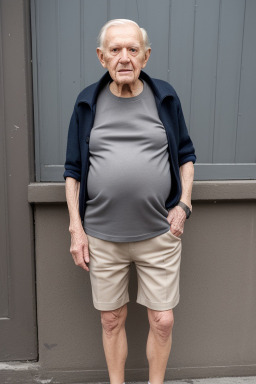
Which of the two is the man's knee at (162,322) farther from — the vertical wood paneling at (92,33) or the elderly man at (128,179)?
Result: the vertical wood paneling at (92,33)

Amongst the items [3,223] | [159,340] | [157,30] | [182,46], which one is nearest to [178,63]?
[182,46]

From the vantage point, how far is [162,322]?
2127mm

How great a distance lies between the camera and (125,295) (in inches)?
86.2

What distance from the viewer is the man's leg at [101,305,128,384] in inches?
86.5

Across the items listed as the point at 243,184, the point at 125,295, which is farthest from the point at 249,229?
the point at 125,295

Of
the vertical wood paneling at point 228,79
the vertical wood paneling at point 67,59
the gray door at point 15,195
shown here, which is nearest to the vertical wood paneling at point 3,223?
the gray door at point 15,195

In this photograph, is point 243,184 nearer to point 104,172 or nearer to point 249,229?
point 249,229

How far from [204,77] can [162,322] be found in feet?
4.53

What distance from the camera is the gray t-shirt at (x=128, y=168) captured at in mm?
1942

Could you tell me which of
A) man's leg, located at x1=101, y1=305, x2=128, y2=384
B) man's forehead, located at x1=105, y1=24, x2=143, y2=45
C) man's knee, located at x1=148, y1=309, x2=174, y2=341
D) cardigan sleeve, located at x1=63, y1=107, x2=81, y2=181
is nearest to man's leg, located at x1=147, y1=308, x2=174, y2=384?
man's knee, located at x1=148, y1=309, x2=174, y2=341

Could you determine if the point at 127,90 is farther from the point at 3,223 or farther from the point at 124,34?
the point at 3,223

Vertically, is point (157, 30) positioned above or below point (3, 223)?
above

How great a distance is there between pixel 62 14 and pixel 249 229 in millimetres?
1638

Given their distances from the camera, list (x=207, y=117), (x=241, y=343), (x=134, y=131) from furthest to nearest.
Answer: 1. (x=241, y=343)
2. (x=207, y=117)
3. (x=134, y=131)
